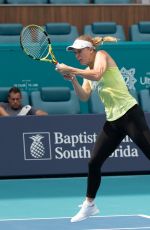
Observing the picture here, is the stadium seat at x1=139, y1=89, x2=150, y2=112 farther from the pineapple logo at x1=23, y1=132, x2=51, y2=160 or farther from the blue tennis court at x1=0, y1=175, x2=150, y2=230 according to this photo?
the pineapple logo at x1=23, y1=132, x2=51, y2=160

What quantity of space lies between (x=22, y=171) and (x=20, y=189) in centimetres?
69

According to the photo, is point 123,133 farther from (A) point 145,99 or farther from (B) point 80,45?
(A) point 145,99

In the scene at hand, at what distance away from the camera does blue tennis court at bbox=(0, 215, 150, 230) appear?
243 inches

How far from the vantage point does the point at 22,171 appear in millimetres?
9742

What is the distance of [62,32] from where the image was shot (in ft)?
40.1

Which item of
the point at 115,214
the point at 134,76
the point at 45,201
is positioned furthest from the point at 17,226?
the point at 134,76

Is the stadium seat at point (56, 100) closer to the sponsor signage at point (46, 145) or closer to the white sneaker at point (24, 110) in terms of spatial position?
the white sneaker at point (24, 110)

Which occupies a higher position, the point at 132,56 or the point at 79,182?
the point at 132,56

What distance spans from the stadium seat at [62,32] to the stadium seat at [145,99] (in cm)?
183

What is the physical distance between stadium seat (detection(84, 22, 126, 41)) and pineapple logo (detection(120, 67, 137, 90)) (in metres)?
0.81

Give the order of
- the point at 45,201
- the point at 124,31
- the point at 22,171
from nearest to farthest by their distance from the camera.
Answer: the point at 45,201 < the point at 22,171 < the point at 124,31

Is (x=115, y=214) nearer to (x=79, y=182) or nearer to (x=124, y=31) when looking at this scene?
(x=79, y=182)

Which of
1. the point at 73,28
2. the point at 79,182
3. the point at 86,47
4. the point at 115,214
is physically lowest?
the point at 79,182

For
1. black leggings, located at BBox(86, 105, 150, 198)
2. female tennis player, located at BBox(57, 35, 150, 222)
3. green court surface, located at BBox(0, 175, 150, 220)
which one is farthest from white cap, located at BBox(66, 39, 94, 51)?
green court surface, located at BBox(0, 175, 150, 220)
